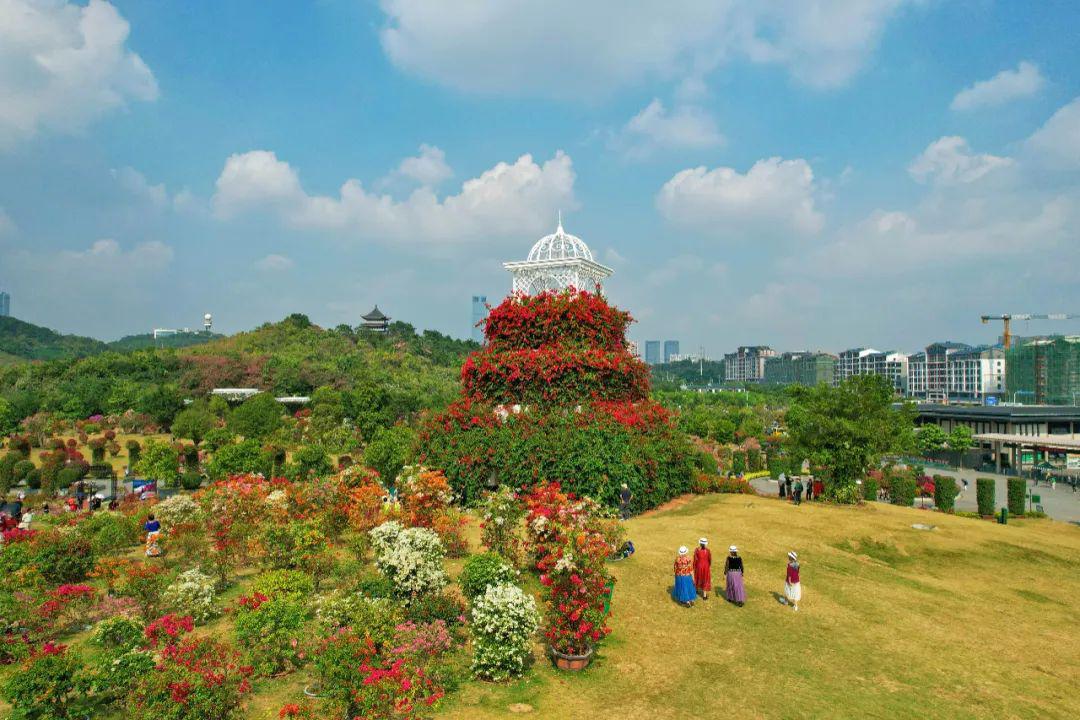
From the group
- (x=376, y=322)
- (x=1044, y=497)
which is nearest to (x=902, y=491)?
(x=1044, y=497)

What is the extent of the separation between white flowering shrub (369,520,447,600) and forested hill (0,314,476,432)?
32.9 m

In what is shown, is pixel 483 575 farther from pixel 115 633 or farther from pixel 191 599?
pixel 115 633

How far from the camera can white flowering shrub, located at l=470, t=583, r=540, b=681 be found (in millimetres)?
9727

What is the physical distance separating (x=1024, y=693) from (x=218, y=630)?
44.7 ft

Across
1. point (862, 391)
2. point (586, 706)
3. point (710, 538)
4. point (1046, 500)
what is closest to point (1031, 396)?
point (1046, 500)

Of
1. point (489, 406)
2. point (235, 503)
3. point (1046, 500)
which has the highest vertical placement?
point (489, 406)

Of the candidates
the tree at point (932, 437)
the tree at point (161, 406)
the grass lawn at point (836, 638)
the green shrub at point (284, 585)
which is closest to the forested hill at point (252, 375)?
the tree at point (161, 406)

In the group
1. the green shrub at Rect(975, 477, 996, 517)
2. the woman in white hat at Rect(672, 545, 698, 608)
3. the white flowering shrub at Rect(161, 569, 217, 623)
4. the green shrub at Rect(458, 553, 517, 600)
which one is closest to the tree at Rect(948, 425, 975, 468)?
the green shrub at Rect(975, 477, 996, 517)

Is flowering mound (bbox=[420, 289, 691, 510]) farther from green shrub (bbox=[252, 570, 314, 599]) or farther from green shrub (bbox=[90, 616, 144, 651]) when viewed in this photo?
green shrub (bbox=[90, 616, 144, 651])

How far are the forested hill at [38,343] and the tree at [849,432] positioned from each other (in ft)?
407

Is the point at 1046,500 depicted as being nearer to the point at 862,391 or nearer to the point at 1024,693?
the point at 862,391

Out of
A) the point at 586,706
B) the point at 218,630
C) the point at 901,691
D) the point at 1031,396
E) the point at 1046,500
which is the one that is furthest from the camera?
the point at 1031,396

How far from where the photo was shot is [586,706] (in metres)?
9.17

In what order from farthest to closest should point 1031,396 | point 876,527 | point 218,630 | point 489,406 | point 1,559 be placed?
point 1031,396 → point 489,406 → point 876,527 → point 1,559 → point 218,630
